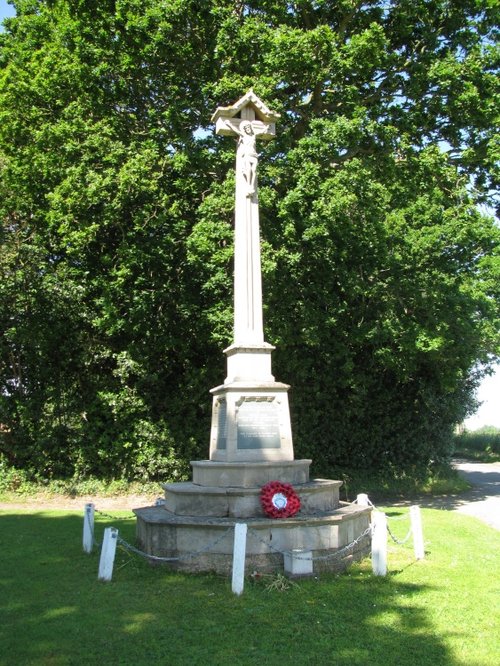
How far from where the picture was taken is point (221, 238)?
12922 mm

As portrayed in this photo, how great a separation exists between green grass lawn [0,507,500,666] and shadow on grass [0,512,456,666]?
12mm

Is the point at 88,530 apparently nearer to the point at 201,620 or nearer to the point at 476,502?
the point at 201,620

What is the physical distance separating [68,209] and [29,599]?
9.13 m

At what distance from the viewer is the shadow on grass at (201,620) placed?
4695 millimetres

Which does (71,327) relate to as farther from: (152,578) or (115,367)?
(152,578)

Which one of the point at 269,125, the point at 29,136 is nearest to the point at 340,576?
the point at 269,125

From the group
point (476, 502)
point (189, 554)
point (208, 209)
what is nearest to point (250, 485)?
point (189, 554)

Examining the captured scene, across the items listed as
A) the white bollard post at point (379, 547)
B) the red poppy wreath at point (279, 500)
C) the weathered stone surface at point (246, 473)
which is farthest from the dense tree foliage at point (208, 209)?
the white bollard post at point (379, 547)

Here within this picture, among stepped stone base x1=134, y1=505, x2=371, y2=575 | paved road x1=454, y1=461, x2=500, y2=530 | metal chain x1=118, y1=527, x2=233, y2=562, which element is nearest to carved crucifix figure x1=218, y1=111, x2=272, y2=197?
stepped stone base x1=134, y1=505, x2=371, y2=575

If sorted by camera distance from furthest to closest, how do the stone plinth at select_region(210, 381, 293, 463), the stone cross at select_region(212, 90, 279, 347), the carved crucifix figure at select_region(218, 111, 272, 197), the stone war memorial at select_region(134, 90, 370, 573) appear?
the carved crucifix figure at select_region(218, 111, 272, 197) < the stone cross at select_region(212, 90, 279, 347) < the stone plinth at select_region(210, 381, 293, 463) < the stone war memorial at select_region(134, 90, 370, 573)

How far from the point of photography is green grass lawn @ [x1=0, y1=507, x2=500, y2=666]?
471cm

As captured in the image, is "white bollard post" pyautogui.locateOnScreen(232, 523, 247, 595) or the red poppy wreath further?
the red poppy wreath

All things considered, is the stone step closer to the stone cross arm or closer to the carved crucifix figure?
the carved crucifix figure

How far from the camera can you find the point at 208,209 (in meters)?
12.9
